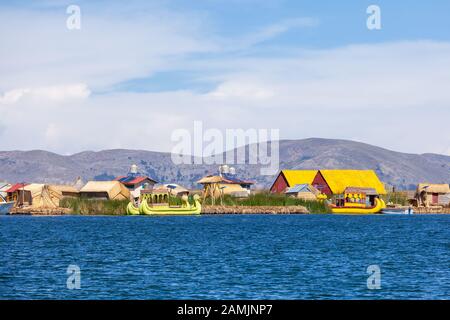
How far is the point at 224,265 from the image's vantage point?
1874 inches

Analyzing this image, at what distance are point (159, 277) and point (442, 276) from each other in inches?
590

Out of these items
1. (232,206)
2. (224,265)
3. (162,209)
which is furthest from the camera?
(232,206)

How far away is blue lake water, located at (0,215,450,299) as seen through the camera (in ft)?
117

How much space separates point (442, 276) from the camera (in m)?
41.4

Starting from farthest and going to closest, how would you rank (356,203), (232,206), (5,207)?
1. (356,203)
2. (5,207)
3. (232,206)

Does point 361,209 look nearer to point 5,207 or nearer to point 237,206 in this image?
point 237,206

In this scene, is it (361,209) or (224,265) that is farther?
(361,209)

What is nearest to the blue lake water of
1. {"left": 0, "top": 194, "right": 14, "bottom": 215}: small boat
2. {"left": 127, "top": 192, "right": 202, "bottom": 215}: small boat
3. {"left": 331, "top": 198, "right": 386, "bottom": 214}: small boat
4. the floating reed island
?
{"left": 127, "top": 192, "right": 202, "bottom": 215}: small boat

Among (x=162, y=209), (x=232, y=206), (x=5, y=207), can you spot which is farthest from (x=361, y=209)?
(x=5, y=207)

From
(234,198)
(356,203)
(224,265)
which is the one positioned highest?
(234,198)

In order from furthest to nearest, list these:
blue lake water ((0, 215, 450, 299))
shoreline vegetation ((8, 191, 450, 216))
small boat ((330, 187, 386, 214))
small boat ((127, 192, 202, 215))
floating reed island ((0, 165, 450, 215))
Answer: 1. small boat ((330, 187, 386, 214))
2. floating reed island ((0, 165, 450, 215))
3. shoreline vegetation ((8, 191, 450, 216))
4. small boat ((127, 192, 202, 215))
5. blue lake water ((0, 215, 450, 299))

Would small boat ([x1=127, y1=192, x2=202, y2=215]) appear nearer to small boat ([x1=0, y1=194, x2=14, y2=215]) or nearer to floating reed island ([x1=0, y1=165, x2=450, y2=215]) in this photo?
floating reed island ([x1=0, y1=165, x2=450, y2=215])

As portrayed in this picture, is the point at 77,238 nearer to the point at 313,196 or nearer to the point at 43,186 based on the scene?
the point at 43,186
